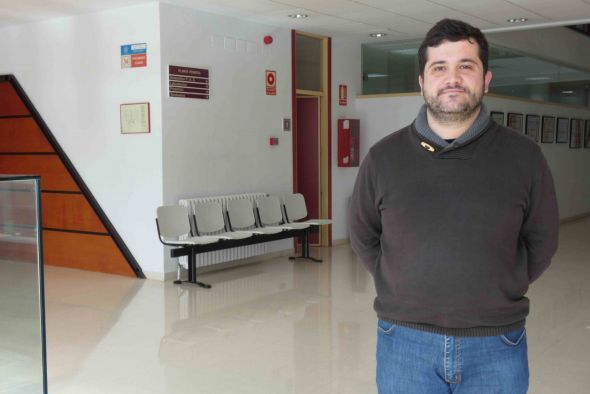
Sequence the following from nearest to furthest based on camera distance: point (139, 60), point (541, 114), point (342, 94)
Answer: point (139, 60), point (342, 94), point (541, 114)

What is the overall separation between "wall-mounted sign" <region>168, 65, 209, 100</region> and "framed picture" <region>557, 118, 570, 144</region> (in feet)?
25.1

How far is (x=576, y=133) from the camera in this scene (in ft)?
44.9

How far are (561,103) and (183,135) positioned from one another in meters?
8.33

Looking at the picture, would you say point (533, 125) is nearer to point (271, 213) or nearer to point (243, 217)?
point (271, 213)

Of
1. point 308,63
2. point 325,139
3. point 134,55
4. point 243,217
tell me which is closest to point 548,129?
point 325,139

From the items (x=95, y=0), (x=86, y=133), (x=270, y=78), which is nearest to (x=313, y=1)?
(x=270, y=78)

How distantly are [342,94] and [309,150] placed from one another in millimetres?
990

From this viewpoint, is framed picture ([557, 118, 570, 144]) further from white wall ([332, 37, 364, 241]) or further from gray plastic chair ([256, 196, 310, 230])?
gray plastic chair ([256, 196, 310, 230])

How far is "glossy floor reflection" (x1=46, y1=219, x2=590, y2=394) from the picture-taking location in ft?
14.2

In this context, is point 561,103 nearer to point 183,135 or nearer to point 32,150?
point 183,135

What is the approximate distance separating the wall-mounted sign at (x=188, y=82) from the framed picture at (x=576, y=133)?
8.38 metres

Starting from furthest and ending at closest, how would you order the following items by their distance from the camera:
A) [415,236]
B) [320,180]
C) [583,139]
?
1. [583,139]
2. [320,180]
3. [415,236]

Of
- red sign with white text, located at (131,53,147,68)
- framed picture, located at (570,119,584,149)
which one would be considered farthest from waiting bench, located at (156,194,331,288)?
framed picture, located at (570,119,584,149)

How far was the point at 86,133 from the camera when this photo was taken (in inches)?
324
